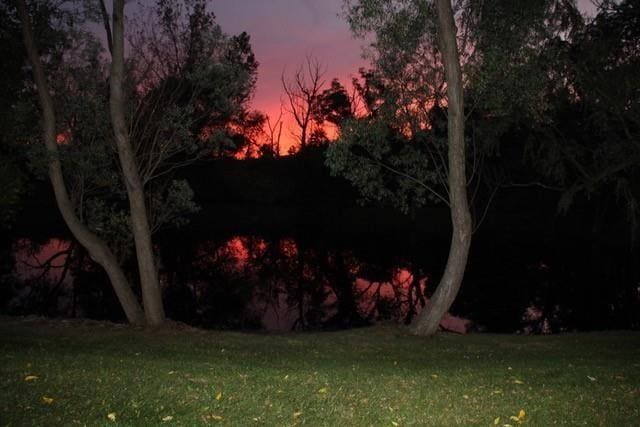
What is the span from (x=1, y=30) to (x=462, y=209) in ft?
42.3

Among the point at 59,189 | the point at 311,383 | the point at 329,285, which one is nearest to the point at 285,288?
the point at 329,285

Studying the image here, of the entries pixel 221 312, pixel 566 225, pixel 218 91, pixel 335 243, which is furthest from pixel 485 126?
pixel 566 225

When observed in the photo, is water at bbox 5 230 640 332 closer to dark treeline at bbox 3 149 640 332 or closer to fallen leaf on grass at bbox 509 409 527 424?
dark treeline at bbox 3 149 640 332

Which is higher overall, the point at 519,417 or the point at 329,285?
the point at 329,285

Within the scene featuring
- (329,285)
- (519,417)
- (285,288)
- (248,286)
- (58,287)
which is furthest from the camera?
(329,285)

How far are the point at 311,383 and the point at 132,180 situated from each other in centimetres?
846

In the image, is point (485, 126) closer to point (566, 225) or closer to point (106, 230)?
point (106, 230)

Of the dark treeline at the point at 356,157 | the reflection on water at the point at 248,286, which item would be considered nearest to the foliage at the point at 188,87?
the dark treeline at the point at 356,157

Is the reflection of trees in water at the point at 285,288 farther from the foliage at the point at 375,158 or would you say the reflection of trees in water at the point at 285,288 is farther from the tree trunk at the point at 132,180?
the foliage at the point at 375,158

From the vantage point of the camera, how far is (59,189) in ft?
49.4

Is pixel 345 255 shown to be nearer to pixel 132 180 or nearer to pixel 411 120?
pixel 411 120

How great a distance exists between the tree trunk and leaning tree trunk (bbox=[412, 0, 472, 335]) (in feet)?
23.3

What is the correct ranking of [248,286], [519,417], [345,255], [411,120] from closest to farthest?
[519,417] → [411,120] → [248,286] → [345,255]

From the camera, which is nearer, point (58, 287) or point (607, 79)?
point (607, 79)
